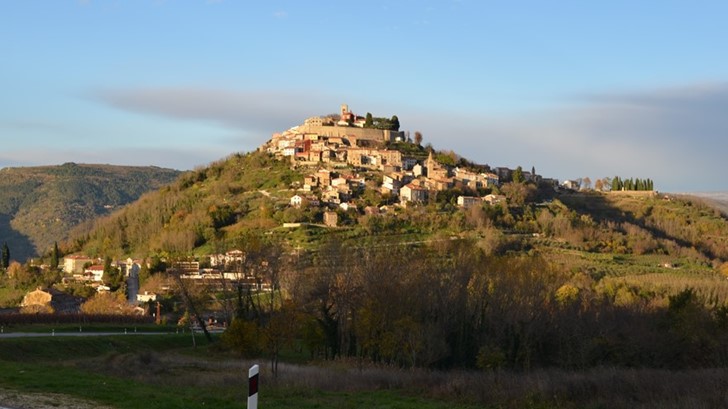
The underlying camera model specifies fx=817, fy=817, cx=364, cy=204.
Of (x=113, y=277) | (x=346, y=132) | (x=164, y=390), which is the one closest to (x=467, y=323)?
(x=164, y=390)

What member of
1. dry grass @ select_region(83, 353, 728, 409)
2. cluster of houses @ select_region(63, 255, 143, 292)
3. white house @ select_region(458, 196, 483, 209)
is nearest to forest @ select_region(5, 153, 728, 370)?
cluster of houses @ select_region(63, 255, 143, 292)

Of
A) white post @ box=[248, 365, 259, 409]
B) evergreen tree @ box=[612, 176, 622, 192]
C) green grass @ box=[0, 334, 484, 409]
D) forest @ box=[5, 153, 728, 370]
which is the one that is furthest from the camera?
evergreen tree @ box=[612, 176, 622, 192]

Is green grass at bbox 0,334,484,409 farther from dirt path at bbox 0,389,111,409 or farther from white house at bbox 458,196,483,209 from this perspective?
white house at bbox 458,196,483,209

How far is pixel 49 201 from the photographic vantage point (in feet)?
538

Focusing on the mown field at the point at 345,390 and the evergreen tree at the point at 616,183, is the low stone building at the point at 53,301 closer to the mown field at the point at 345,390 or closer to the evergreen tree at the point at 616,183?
the mown field at the point at 345,390

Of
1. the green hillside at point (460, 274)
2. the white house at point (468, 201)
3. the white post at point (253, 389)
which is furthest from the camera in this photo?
the white house at point (468, 201)

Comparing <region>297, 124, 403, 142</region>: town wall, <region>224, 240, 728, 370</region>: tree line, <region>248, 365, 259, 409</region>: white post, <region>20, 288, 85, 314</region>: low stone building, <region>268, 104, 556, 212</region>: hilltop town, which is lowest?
<region>20, 288, 85, 314</region>: low stone building

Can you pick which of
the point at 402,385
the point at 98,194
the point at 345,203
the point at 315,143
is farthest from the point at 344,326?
the point at 98,194

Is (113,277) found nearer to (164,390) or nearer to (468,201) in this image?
(468,201)

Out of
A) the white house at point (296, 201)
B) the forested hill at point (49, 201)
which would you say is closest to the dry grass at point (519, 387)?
the white house at point (296, 201)

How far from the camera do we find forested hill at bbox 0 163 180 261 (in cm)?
14238

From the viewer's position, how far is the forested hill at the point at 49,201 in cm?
14238

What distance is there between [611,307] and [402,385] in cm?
2537

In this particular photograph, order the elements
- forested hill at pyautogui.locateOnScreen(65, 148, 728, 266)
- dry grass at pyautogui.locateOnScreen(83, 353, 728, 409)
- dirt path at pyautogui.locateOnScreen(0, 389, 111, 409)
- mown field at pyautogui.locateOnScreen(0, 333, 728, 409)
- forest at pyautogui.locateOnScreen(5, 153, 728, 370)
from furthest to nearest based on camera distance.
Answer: forested hill at pyautogui.locateOnScreen(65, 148, 728, 266), forest at pyautogui.locateOnScreen(5, 153, 728, 370), dry grass at pyautogui.locateOnScreen(83, 353, 728, 409), mown field at pyautogui.locateOnScreen(0, 333, 728, 409), dirt path at pyautogui.locateOnScreen(0, 389, 111, 409)
